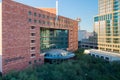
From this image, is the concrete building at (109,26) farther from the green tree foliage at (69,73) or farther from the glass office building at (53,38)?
the green tree foliage at (69,73)

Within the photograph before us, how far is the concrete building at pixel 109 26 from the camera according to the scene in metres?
48.0

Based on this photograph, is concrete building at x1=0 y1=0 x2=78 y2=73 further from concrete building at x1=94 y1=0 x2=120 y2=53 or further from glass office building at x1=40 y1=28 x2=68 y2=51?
concrete building at x1=94 y1=0 x2=120 y2=53

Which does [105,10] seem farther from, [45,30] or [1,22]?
[1,22]

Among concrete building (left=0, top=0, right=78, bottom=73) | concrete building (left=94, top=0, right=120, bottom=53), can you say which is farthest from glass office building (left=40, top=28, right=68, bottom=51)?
concrete building (left=94, top=0, right=120, bottom=53)

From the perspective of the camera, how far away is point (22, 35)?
85.4 feet

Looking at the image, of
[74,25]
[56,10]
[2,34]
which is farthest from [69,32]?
[2,34]

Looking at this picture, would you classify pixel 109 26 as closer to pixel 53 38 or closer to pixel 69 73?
pixel 53 38

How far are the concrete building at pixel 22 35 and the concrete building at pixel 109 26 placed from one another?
21781mm

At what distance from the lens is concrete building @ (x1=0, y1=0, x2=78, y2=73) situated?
2269 cm

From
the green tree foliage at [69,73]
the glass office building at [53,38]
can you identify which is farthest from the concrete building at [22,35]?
the green tree foliage at [69,73]

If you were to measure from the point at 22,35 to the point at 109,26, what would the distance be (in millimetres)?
34517

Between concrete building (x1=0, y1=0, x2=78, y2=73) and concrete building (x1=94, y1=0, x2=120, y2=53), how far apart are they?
21.8 m

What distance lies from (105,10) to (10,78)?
4674cm

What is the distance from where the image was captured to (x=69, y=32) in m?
44.3
